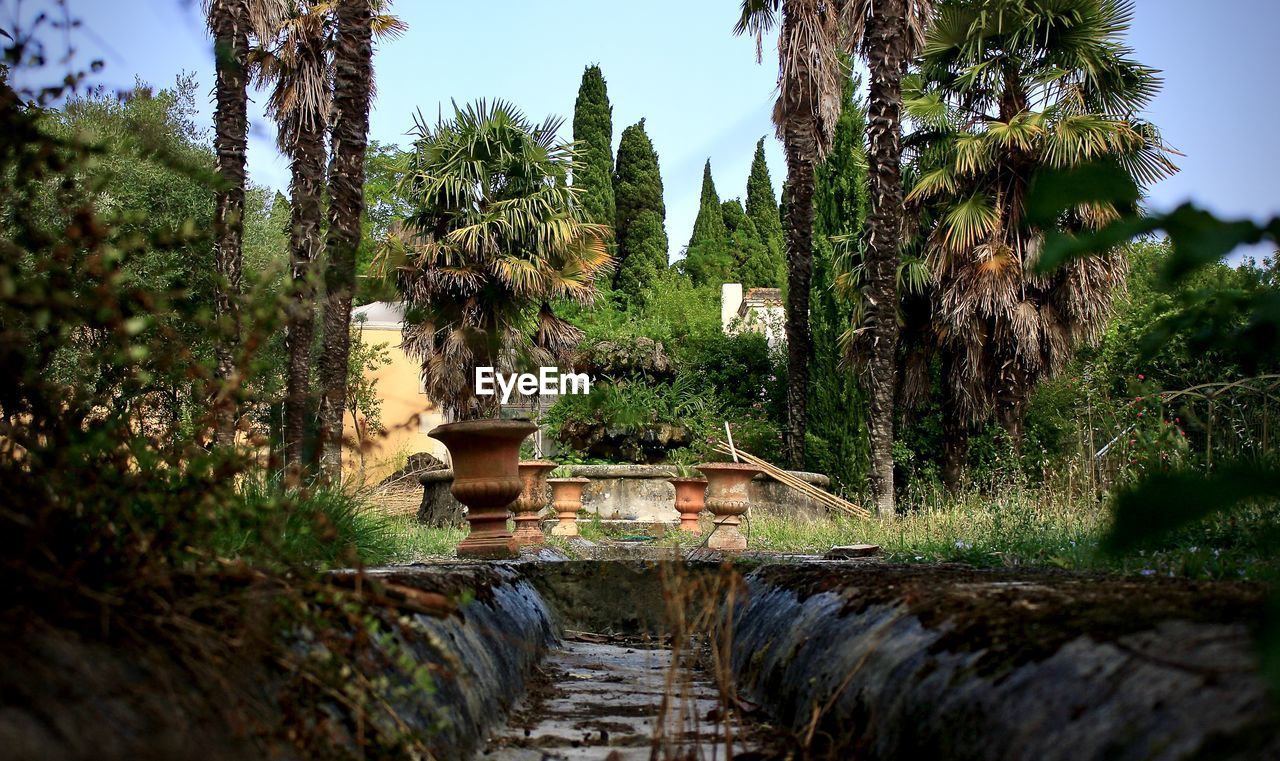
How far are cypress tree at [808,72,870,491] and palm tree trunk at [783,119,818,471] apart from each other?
201 millimetres

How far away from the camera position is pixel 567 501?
40.9 ft

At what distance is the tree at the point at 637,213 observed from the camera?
109 feet

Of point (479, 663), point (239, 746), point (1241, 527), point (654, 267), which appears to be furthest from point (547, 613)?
point (654, 267)

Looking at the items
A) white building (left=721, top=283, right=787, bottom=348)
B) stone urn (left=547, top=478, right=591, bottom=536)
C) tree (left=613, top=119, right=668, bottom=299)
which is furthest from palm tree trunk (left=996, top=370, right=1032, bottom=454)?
tree (left=613, top=119, right=668, bottom=299)

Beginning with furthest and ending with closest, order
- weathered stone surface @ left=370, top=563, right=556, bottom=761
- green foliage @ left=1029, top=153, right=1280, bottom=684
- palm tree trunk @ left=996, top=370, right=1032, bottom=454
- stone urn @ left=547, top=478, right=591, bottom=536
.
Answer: palm tree trunk @ left=996, top=370, right=1032, bottom=454
stone urn @ left=547, top=478, right=591, bottom=536
weathered stone surface @ left=370, top=563, right=556, bottom=761
green foliage @ left=1029, top=153, right=1280, bottom=684

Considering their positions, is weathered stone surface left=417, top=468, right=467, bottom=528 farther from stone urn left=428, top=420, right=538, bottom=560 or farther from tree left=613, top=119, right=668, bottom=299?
tree left=613, top=119, right=668, bottom=299

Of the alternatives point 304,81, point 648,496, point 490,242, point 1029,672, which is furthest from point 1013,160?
point 1029,672

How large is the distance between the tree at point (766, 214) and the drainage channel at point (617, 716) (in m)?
33.7

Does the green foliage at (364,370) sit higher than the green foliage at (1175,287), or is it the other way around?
the green foliage at (364,370)

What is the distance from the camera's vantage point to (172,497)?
89.6 inches

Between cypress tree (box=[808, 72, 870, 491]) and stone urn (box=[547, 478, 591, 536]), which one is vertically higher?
cypress tree (box=[808, 72, 870, 491])

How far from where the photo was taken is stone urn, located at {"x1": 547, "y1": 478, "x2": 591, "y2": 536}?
1240 centimetres

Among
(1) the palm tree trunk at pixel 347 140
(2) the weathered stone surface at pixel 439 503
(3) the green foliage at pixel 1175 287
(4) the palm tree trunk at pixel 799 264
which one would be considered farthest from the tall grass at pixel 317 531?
(4) the palm tree trunk at pixel 799 264

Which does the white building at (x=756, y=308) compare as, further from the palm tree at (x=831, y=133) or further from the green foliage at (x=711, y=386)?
the palm tree at (x=831, y=133)
